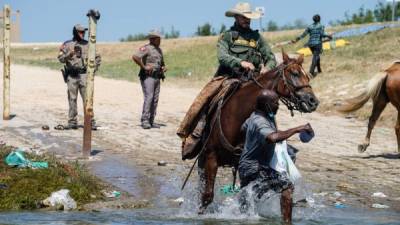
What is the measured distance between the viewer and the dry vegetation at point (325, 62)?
81.2 ft

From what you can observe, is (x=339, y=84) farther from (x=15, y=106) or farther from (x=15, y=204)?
(x=15, y=204)

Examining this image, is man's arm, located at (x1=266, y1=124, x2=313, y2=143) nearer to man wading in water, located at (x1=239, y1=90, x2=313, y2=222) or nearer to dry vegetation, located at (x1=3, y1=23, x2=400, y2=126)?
man wading in water, located at (x1=239, y1=90, x2=313, y2=222)

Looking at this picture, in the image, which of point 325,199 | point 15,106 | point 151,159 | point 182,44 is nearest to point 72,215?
point 325,199

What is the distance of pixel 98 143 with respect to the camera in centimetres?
1619

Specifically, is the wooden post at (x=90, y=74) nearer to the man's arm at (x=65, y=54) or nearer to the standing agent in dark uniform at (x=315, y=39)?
the man's arm at (x=65, y=54)

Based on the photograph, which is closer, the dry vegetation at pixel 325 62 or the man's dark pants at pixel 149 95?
the man's dark pants at pixel 149 95

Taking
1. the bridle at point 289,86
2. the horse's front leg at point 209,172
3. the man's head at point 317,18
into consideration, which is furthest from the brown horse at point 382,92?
the man's head at point 317,18

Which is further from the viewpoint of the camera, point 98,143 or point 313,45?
point 313,45

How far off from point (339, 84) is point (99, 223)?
17132 millimetres

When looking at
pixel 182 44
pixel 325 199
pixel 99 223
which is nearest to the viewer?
pixel 99 223

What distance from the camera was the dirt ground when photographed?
477 inches

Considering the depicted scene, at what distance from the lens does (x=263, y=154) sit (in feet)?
28.9

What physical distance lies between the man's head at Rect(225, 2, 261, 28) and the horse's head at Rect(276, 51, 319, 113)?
0.93 meters

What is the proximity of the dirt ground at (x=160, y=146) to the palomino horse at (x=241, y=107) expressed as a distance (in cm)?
185
